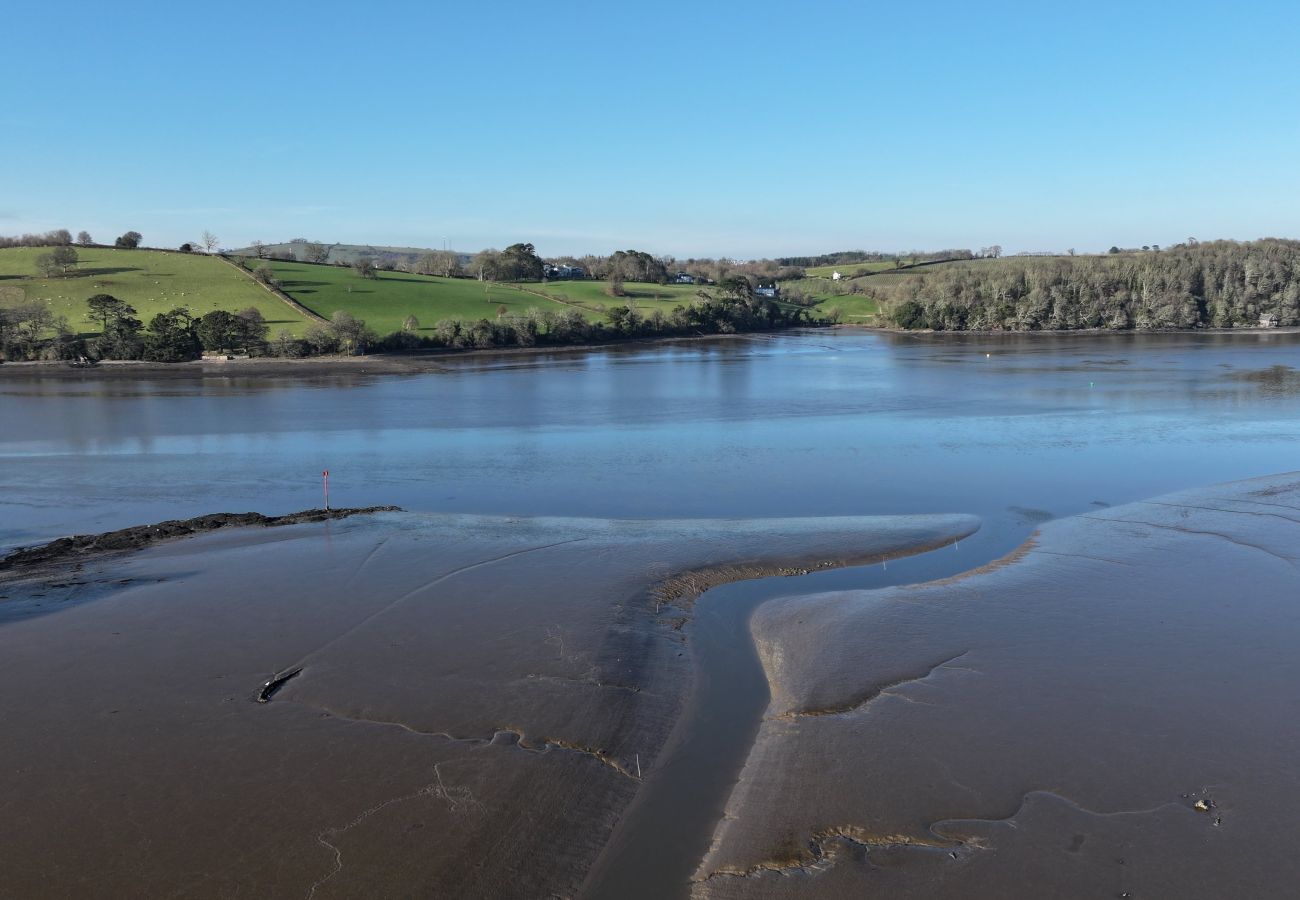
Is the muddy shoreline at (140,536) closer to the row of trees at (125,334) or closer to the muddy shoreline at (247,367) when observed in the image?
the muddy shoreline at (247,367)

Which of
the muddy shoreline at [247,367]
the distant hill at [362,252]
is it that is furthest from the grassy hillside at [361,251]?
the muddy shoreline at [247,367]

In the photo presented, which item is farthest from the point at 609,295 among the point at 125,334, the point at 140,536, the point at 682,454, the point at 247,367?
the point at 140,536

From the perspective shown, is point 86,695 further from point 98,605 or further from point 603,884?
point 603,884

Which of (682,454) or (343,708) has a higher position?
(682,454)

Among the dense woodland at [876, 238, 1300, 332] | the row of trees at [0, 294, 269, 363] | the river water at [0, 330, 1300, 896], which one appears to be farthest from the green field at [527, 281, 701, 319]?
the river water at [0, 330, 1300, 896]

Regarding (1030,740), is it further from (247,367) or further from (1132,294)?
(1132,294)

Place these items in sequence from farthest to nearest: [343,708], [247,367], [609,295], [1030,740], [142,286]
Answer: [609,295] < [142,286] < [247,367] < [343,708] < [1030,740]

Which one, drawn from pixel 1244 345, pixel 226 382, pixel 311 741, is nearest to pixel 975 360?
pixel 1244 345

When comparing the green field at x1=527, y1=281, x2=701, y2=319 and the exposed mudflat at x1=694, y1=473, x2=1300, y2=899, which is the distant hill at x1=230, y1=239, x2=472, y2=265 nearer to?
the green field at x1=527, y1=281, x2=701, y2=319
